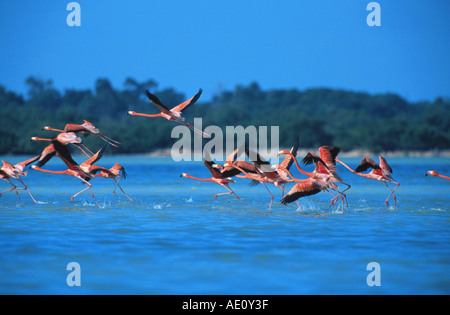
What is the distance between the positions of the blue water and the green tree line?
3323cm

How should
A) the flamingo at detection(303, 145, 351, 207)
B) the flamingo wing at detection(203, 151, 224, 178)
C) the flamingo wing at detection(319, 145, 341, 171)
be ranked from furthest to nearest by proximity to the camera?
the flamingo wing at detection(203, 151, 224, 178) → the flamingo wing at detection(319, 145, 341, 171) → the flamingo at detection(303, 145, 351, 207)

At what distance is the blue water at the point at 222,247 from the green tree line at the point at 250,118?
33234 mm

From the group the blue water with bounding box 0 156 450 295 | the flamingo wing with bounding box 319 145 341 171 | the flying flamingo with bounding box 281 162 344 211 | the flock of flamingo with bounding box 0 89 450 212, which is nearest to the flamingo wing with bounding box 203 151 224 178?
the flock of flamingo with bounding box 0 89 450 212

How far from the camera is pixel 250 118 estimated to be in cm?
10400

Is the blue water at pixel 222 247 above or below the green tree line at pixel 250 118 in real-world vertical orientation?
below

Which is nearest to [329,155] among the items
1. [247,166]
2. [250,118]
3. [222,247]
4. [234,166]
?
[247,166]

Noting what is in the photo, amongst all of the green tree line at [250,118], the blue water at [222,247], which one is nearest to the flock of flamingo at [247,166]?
the blue water at [222,247]

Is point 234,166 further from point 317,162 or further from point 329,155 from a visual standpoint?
point 329,155

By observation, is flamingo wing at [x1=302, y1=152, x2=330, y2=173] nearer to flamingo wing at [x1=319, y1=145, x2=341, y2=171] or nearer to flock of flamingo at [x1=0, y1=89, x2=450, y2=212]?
flock of flamingo at [x1=0, y1=89, x2=450, y2=212]

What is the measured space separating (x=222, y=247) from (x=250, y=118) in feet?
306

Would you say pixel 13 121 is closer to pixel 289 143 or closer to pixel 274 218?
pixel 289 143

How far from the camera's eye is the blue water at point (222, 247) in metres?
8.51

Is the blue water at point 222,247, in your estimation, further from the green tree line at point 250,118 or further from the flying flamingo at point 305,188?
the green tree line at point 250,118

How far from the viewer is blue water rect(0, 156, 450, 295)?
8.51 meters
